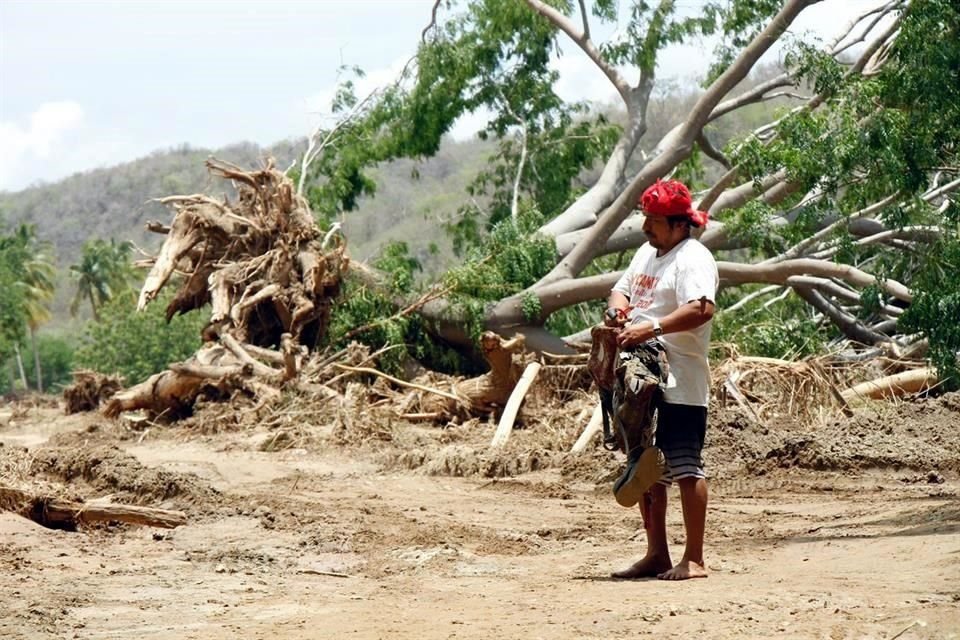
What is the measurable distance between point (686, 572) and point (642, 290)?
113cm

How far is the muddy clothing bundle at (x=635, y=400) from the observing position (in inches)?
208

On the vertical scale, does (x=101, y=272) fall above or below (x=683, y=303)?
above

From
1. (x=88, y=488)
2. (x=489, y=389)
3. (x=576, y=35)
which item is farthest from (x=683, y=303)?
(x=576, y=35)

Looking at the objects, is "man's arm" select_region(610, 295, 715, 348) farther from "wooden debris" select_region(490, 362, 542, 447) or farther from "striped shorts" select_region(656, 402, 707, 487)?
"wooden debris" select_region(490, 362, 542, 447)

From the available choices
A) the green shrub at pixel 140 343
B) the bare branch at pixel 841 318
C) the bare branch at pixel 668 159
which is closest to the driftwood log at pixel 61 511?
the bare branch at pixel 668 159

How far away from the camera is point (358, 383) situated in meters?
14.4

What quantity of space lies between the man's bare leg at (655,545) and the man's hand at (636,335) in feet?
A: 2.14

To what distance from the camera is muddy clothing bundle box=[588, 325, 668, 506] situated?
5277 millimetres

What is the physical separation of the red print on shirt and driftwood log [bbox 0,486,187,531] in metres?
3.42

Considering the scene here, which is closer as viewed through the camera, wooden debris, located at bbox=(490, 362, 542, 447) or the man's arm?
the man's arm

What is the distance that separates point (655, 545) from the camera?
5594mm

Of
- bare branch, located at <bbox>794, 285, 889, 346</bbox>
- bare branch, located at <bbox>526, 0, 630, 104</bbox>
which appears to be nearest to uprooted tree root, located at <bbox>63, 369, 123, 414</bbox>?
bare branch, located at <bbox>526, 0, 630, 104</bbox>

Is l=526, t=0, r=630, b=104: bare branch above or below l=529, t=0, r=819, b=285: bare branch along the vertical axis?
above

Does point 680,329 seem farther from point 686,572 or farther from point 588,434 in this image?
point 588,434
